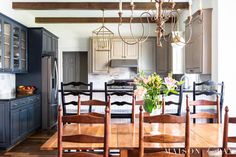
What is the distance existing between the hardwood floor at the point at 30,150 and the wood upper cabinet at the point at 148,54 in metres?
3.63

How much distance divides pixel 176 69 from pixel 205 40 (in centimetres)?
219

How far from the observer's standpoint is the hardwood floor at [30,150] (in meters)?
4.50

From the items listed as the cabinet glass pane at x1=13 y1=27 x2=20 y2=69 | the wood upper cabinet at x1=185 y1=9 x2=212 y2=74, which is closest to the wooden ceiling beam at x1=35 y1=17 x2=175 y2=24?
the cabinet glass pane at x1=13 y1=27 x2=20 y2=69

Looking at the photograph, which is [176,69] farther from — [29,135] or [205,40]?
[29,135]

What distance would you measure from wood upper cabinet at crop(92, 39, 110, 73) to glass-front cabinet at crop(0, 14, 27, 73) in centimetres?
221

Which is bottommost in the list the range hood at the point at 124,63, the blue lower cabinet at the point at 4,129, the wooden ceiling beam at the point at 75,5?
the blue lower cabinet at the point at 4,129

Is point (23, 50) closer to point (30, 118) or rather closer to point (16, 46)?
point (16, 46)

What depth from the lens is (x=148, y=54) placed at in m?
8.27

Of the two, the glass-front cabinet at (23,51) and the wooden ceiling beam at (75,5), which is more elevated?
the wooden ceiling beam at (75,5)

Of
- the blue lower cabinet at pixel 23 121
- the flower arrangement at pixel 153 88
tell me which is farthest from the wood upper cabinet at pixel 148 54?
the flower arrangement at pixel 153 88

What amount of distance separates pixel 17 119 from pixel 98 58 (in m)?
3.58

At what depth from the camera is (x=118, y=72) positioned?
8406 millimetres

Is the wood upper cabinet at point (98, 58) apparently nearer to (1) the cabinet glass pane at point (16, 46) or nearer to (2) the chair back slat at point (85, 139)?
(1) the cabinet glass pane at point (16, 46)

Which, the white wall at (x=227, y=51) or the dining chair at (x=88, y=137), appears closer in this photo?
the dining chair at (x=88, y=137)
